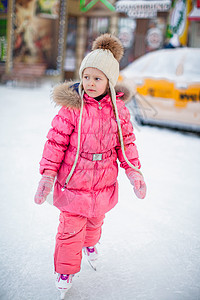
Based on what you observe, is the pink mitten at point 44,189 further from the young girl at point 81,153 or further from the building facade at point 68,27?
the building facade at point 68,27

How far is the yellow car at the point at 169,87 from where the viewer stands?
4559 millimetres

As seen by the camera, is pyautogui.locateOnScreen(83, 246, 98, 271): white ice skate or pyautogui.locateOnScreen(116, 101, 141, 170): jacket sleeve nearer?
pyautogui.locateOnScreen(116, 101, 141, 170): jacket sleeve

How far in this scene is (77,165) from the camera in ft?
4.46

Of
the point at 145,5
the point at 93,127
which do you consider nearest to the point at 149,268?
the point at 93,127

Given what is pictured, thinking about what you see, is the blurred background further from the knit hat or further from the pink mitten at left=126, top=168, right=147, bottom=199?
the pink mitten at left=126, top=168, right=147, bottom=199

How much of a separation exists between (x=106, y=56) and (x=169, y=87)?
3593 millimetres

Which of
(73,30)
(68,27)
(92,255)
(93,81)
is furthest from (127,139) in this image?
(73,30)

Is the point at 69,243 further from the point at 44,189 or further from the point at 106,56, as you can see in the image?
the point at 106,56

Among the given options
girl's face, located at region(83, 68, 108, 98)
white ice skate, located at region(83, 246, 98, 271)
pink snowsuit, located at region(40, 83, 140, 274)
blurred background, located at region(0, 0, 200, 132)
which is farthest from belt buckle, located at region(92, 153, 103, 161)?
blurred background, located at region(0, 0, 200, 132)

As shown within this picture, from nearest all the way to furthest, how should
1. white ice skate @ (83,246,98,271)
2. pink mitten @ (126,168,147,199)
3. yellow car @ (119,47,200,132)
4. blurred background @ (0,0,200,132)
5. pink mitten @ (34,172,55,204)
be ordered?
pink mitten @ (34,172,55,204) < pink mitten @ (126,168,147,199) < white ice skate @ (83,246,98,271) < yellow car @ (119,47,200,132) < blurred background @ (0,0,200,132)

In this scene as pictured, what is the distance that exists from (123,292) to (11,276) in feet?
1.92

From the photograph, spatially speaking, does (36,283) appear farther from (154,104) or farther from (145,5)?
(145,5)

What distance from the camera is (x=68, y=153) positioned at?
1.38 meters

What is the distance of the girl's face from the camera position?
1.35 meters
